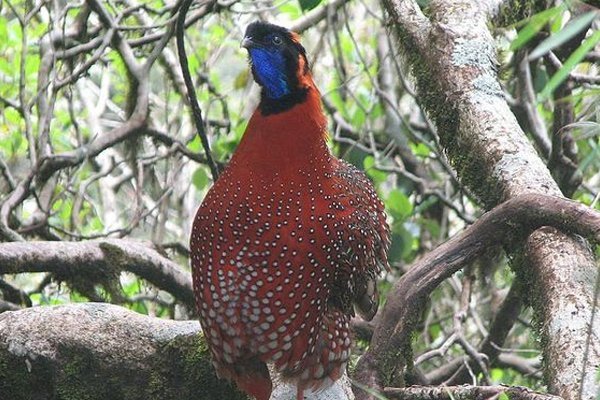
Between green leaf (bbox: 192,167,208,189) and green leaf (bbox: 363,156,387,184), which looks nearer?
green leaf (bbox: 192,167,208,189)

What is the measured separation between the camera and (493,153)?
11.6ft

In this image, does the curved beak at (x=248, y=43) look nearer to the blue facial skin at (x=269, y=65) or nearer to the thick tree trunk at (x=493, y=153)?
the blue facial skin at (x=269, y=65)

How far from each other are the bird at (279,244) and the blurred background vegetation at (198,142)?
0.49m

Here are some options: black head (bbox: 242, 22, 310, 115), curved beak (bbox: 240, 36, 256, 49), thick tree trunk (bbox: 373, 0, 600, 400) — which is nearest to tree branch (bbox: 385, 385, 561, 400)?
thick tree trunk (bbox: 373, 0, 600, 400)

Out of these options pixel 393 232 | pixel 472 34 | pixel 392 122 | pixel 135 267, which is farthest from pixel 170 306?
pixel 472 34

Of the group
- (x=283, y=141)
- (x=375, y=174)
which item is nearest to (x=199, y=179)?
(x=375, y=174)

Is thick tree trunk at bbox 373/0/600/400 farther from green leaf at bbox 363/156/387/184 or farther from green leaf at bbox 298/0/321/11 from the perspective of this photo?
green leaf at bbox 363/156/387/184

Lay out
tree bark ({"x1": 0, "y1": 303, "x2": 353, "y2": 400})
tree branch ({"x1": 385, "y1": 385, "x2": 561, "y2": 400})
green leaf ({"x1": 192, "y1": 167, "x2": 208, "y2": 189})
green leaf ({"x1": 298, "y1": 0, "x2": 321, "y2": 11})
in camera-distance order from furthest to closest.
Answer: green leaf ({"x1": 192, "y1": 167, "x2": 208, "y2": 189}) → green leaf ({"x1": 298, "y1": 0, "x2": 321, "y2": 11}) → tree bark ({"x1": 0, "y1": 303, "x2": 353, "y2": 400}) → tree branch ({"x1": 385, "y1": 385, "x2": 561, "y2": 400})

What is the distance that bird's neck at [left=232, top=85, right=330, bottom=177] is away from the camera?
11.0ft

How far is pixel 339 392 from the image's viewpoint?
3449 millimetres

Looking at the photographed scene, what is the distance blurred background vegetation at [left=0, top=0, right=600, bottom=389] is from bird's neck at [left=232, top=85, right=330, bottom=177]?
518mm

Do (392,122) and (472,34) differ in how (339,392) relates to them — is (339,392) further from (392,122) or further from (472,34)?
(392,122)

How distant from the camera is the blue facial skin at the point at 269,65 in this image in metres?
3.31

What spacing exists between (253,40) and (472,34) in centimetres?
102
